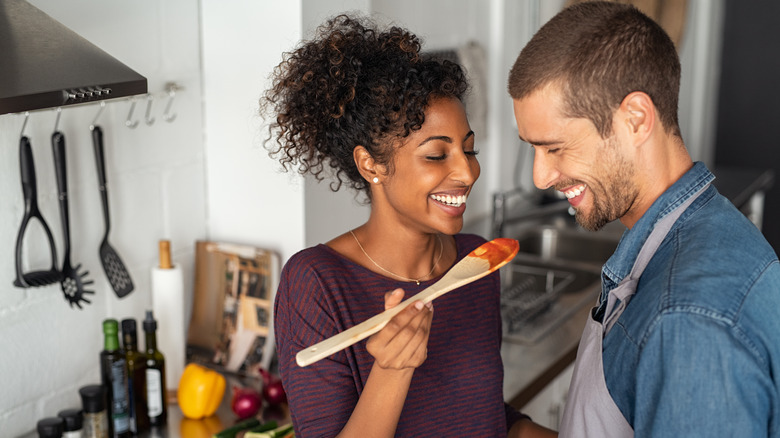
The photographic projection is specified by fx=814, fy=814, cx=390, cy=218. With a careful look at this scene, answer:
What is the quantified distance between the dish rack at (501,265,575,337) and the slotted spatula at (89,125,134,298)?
94 centimetres

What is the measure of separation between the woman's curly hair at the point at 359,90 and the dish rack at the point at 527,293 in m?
0.95

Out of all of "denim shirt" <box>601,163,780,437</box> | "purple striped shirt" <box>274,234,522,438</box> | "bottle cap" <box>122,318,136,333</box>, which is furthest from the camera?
"bottle cap" <box>122,318,136,333</box>

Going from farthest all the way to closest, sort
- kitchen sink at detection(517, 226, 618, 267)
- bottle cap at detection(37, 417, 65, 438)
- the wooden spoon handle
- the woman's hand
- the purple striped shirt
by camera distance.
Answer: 1. kitchen sink at detection(517, 226, 618, 267)
2. bottle cap at detection(37, 417, 65, 438)
3. the purple striped shirt
4. the woman's hand
5. the wooden spoon handle

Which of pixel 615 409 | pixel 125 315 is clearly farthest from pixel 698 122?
pixel 615 409

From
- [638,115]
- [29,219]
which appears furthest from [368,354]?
[29,219]

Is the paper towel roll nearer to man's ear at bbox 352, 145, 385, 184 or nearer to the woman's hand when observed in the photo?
man's ear at bbox 352, 145, 385, 184

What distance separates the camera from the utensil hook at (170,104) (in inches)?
71.5

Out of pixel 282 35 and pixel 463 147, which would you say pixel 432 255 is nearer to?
pixel 463 147

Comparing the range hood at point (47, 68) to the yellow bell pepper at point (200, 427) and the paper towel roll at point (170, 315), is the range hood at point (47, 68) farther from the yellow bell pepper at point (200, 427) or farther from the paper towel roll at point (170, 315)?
the yellow bell pepper at point (200, 427)

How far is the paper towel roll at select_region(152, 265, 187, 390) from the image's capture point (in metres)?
1.77

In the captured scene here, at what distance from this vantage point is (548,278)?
2.55 m

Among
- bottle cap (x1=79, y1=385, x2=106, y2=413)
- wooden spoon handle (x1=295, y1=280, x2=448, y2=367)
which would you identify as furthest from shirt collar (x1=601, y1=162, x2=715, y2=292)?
bottle cap (x1=79, y1=385, x2=106, y2=413)

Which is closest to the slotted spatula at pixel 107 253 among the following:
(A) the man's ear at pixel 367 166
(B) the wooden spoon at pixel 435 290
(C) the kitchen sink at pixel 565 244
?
(A) the man's ear at pixel 367 166

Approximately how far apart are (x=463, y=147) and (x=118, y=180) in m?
0.84
